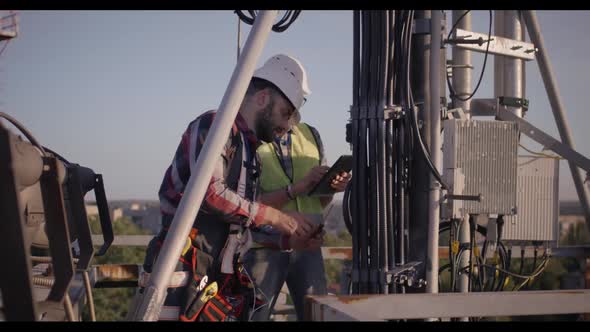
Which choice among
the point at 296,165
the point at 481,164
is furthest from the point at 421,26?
the point at 296,165

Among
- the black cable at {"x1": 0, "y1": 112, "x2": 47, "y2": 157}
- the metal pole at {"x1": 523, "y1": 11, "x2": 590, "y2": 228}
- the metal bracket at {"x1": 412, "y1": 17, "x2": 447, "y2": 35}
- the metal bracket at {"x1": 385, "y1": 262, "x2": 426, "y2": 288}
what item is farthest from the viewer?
the metal pole at {"x1": 523, "y1": 11, "x2": 590, "y2": 228}

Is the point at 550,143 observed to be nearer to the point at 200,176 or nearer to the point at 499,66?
Answer: the point at 499,66

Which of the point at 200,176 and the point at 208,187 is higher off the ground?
the point at 200,176

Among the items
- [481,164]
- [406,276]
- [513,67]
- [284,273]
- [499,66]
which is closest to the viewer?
[406,276]

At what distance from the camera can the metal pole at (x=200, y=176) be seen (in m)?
3.43

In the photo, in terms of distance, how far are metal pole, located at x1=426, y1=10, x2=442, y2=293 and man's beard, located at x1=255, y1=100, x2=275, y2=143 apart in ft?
3.38

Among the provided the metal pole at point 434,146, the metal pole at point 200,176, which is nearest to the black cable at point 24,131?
the metal pole at point 200,176

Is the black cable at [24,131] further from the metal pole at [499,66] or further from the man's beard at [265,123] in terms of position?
the metal pole at [499,66]

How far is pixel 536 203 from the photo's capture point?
5.87 metres

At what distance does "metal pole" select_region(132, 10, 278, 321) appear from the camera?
11.2 ft

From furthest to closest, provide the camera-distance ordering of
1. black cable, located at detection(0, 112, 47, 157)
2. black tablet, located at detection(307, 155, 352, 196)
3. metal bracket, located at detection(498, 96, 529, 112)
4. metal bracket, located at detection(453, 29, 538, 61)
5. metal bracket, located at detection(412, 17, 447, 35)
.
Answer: metal bracket, located at detection(498, 96, 529, 112) < metal bracket, located at detection(453, 29, 538, 61) < black tablet, located at detection(307, 155, 352, 196) < metal bracket, located at detection(412, 17, 447, 35) < black cable, located at detection(0, 112, 47, 157)

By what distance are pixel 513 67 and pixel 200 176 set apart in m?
3.54

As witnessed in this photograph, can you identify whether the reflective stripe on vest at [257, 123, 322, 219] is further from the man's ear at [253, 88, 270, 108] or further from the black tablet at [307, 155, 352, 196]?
the man's ear at [253, 88, 270, 108]

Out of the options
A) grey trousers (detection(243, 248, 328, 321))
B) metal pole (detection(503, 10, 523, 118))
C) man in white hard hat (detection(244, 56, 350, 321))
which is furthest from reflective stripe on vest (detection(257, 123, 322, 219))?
metal pole (detection(503, 10, 523, 118))
